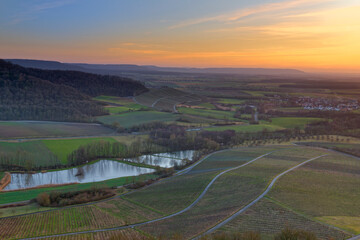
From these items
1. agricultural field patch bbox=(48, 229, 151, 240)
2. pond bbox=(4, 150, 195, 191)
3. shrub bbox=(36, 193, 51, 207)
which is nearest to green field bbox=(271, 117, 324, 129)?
pond bbox=(4, 150, 195, 191)

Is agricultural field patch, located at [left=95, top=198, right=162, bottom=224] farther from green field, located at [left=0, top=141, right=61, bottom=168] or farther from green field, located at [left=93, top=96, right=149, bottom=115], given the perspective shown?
green field, located at [left=93, top=96, right=149, bottom=115]

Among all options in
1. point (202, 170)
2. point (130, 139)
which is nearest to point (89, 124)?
point (130, 139)

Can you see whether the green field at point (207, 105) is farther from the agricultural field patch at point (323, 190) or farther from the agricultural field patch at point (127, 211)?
the agricultural field patch at point (127, 211)

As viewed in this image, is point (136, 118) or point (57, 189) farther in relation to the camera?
point (136, 118)

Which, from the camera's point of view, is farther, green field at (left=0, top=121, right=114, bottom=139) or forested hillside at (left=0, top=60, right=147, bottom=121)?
forested hillside at (left=0, top=60, right=147, bottom=121)

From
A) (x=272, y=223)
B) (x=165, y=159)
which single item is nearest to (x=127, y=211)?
(x=272, y=223)

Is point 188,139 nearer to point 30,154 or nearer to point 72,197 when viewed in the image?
point 30,154
